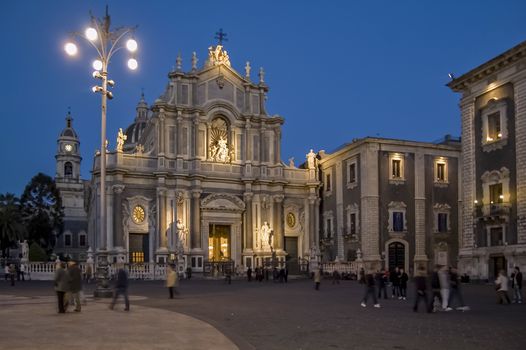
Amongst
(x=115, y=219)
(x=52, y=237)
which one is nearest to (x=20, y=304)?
(x=115, y=219)

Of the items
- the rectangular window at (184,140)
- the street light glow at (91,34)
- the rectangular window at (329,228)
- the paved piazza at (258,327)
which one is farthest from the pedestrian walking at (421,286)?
the rectangular window at (329,228)

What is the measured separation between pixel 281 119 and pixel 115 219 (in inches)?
658

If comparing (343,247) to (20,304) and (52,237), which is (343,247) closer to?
(20,304)

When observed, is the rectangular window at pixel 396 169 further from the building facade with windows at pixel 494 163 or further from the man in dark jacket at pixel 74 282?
the man in dark jacket at pixel 74 282

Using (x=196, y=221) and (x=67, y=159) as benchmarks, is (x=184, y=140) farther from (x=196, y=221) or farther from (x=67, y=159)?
(x=67, y=159)

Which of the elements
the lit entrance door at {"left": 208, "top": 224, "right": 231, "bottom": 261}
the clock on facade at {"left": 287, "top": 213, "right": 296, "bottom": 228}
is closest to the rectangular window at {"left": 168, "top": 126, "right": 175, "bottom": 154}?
the lit entrance door at {"left": 208, "top": 224, "right": 231, "bottom": 261}

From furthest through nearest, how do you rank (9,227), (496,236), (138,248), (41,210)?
(41,210) < (9,227) < (138,248) < (496,236)

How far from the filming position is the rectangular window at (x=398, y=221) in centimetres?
4762

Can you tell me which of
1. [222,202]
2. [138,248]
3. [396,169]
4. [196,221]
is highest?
[396,169]

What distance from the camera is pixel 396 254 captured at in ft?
157

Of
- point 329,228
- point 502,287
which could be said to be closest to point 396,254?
point 329,228

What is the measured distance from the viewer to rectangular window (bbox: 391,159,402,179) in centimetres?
4806

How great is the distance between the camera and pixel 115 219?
1825 inches

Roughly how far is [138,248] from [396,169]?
2119 cm
